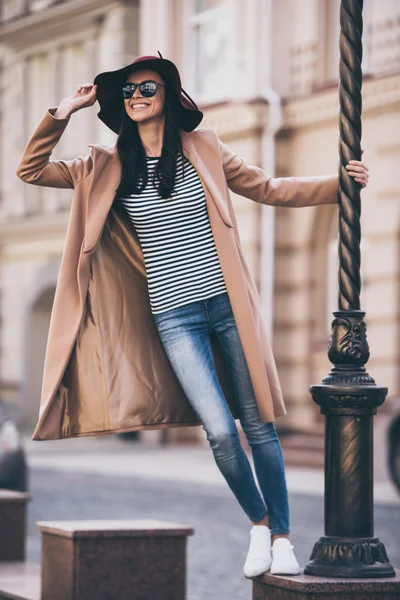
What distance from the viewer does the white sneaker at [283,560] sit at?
5004 mm

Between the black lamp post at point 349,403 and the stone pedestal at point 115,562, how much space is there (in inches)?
46.1

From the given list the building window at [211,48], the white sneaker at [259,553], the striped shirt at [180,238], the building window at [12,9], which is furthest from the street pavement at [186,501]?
the building window at [12,9]

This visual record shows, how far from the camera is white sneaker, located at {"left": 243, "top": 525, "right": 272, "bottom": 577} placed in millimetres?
5074

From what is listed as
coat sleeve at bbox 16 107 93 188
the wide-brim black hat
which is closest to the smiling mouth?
the wide-brim black hat

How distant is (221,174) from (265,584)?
1542 millimetres

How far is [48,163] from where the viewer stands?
213 inches

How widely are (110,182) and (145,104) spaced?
1.06 feet

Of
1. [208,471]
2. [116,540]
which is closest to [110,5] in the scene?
[208,471]

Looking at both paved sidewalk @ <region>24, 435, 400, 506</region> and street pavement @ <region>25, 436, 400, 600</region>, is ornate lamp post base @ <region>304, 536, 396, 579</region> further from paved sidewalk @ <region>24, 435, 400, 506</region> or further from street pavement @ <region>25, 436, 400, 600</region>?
paved sidewalk @ <region>24, 435, 400, 506</region>

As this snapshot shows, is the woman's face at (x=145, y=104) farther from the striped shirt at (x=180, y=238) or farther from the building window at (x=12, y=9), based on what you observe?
the building window at (x=12, y=9)

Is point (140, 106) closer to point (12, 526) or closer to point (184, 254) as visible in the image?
point (184, 254)

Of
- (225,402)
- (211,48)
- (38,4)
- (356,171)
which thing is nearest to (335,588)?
(225,402)

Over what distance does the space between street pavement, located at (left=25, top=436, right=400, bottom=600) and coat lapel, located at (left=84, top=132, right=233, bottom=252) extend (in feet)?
7.97

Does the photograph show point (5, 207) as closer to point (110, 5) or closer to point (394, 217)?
point (110, 5)
